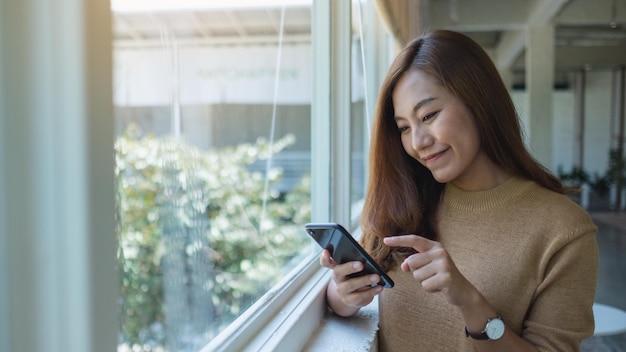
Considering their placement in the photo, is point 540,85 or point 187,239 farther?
point 540,85

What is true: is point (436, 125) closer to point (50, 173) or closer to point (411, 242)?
point (411, 242)

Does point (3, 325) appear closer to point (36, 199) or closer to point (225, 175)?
point (36, 199)

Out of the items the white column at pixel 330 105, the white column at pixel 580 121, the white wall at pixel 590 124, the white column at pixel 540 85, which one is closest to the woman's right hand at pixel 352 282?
the white column at pixel 330 105

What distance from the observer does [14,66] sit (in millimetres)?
421

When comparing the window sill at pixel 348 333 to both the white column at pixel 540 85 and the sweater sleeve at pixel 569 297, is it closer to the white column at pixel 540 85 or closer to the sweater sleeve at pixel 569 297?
the sweater sleeve at pixel 569 297

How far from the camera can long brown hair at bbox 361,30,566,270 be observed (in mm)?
977

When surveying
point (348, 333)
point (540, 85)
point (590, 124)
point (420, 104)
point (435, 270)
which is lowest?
point (348, 333)

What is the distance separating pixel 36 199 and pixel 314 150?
4.12ft

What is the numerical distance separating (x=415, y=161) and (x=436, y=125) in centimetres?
22

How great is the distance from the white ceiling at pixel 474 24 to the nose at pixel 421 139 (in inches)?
16.6

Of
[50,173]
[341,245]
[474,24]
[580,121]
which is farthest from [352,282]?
[580,121]

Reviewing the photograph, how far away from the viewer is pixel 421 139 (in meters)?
0.97

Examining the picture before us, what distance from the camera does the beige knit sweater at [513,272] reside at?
0.86 meters

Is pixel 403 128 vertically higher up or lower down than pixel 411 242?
higher up
